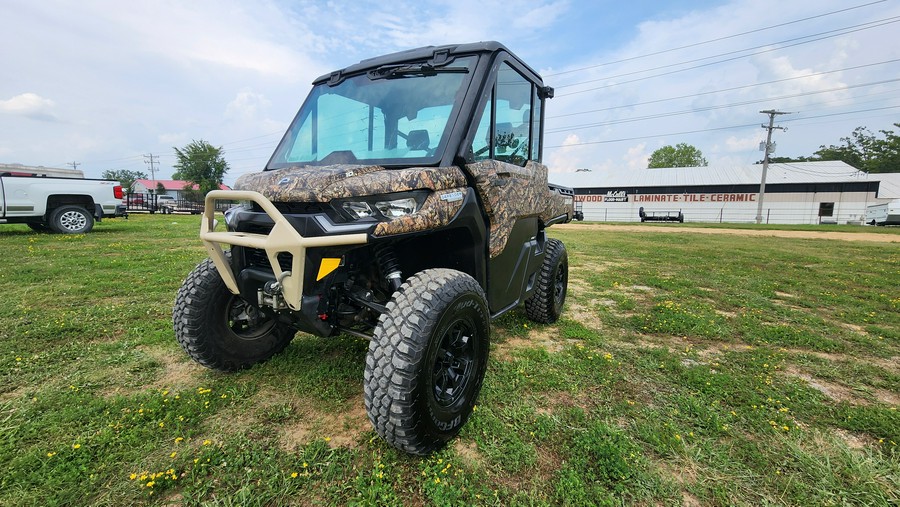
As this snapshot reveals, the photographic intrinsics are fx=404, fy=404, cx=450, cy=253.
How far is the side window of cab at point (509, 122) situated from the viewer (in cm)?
304

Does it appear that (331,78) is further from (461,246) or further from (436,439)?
(436,439)

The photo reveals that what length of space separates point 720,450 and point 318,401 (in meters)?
2.67

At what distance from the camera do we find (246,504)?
2.00 meters

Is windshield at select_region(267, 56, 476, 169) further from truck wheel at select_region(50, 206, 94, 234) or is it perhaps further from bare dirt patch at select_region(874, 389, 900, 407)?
truck wheel at select_region(50, 206, 94, 234)

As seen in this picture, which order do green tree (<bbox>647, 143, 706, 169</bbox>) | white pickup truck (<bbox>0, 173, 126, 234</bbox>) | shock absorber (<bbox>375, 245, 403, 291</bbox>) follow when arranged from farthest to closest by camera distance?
green tree (<bbox>647, 143, 706, 169</bbox>)
white pickup truck (<bbox>0, 173, 126, 234</bbox>)
shock absorber (<bbox>375, 245, 403, 291</bbox>)

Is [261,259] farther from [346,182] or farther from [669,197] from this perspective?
[669,197]

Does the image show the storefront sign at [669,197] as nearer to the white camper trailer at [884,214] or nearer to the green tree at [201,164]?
the white camper trailer at [884,214]

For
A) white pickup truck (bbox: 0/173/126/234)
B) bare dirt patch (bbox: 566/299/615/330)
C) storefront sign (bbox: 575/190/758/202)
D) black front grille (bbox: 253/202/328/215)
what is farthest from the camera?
storefront sign (bbox: 575/190/758/202)

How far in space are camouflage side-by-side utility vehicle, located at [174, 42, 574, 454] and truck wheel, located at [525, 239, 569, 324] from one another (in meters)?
0.98

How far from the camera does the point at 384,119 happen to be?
9.86 feet

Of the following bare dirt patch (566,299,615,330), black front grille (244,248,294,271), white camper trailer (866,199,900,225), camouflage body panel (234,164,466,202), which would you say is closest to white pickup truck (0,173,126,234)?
black front grille (244,248,294,271)

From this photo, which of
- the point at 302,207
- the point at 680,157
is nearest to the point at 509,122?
the point at 302,207

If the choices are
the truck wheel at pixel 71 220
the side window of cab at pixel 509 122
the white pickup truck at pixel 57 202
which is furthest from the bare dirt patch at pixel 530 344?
the truck wheel at pixel 71 220

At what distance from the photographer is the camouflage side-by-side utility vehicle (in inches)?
86.4
